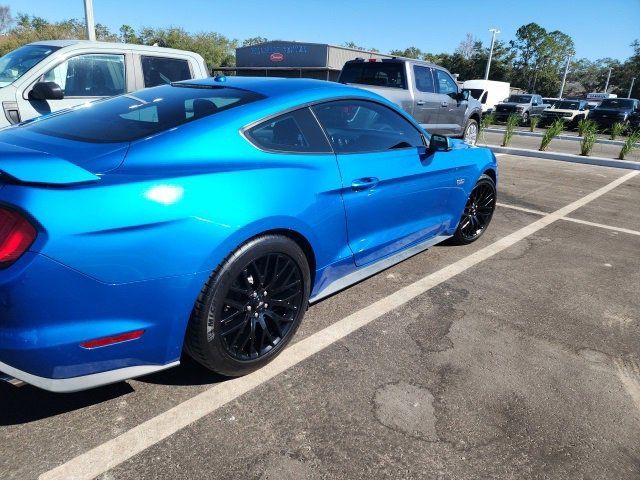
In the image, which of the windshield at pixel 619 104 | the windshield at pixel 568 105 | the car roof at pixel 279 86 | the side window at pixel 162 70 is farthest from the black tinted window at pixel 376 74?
the windshield at pixel 568 105

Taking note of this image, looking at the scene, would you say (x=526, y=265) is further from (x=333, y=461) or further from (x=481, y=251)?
(x=333, y=461)

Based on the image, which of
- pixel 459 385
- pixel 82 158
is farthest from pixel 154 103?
pixel 459 385

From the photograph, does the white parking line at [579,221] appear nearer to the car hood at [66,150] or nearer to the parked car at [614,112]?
the car hood at [66,150]

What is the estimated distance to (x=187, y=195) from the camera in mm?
1948

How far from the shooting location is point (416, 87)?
8.91m

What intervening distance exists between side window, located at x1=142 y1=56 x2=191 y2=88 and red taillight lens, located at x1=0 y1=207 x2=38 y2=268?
15.8ft

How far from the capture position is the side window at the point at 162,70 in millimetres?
5954

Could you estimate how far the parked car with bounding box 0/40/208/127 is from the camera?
16.3 ft

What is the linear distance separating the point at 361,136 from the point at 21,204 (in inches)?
84.9

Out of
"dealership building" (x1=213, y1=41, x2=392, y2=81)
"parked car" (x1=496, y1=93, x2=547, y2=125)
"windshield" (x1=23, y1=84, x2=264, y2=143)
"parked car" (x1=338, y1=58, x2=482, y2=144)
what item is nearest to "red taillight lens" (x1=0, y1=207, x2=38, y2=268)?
"windshield" (x1=23, y1=84, x2=264, y2=143)

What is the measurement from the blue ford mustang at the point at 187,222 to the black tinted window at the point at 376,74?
237 inches

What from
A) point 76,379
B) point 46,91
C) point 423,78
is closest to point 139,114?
point 76,379

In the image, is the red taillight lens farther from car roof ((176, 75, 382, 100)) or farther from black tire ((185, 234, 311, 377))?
car roof ((176, 75, 382, 100))

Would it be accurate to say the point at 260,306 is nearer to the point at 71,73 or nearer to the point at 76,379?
the point at 76,379
